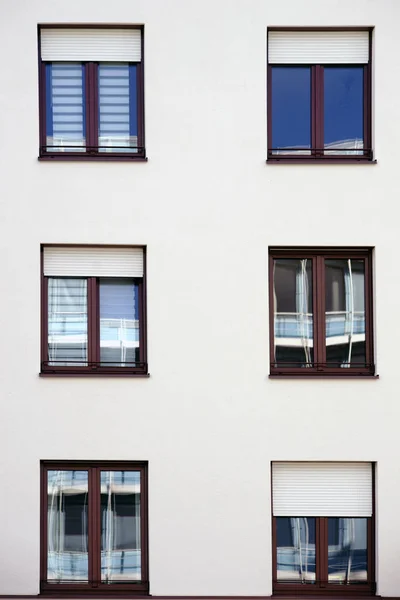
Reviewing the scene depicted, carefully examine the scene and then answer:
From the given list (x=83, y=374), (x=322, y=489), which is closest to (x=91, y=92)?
(x=83, y=374)

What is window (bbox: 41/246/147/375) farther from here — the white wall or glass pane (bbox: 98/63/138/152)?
glass pane (bbox: 98/63/138/152)

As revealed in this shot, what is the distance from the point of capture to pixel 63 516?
984cm

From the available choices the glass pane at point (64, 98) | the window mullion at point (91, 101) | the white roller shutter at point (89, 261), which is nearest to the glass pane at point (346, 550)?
the white roller shutter at point (89, 261)

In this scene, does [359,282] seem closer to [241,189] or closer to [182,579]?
[241,189]

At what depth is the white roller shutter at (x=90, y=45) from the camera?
9.95m

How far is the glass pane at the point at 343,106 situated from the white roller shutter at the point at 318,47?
0.17m

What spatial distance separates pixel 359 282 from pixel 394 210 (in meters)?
1.04

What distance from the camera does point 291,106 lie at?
10.2 m

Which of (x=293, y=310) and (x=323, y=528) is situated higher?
(x=293, y=310)

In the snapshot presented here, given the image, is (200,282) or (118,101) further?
(118,101)

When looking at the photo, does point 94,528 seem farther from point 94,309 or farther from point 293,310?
point 293,310

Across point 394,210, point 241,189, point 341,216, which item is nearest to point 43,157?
point 241,189

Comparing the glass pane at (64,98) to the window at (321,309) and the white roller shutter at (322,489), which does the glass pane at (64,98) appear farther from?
the white roller shutter at (322,489)

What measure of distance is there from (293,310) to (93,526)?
3838mm
